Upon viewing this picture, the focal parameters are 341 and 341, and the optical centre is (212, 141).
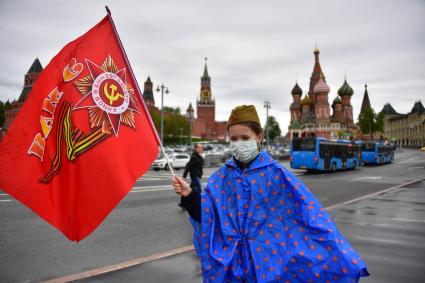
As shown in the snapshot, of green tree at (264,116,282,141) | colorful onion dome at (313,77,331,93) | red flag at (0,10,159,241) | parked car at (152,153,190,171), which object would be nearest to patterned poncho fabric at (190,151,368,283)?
red flag at (0,10,159,241)

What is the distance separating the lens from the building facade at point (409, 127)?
110 meters

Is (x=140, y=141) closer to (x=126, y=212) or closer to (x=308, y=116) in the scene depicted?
(x=126, y=212)

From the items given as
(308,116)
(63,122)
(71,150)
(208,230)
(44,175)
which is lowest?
(208,230)

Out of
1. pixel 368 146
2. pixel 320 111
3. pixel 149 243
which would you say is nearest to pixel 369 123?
pixel 320 111

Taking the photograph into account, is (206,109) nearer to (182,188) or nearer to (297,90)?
(297,90)

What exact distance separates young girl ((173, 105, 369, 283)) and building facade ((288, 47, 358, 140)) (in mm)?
107667

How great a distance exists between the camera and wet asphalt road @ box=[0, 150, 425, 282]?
4602 mm

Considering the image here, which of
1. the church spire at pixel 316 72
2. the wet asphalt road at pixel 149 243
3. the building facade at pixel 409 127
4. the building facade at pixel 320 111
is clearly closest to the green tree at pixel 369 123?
the building facade at pixel 320 111

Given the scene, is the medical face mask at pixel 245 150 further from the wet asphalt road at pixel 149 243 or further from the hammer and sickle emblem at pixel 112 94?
the wet asphalt road at pixel 149 243

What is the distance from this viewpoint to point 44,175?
9.14ft

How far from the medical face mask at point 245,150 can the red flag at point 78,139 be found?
0.94 meters

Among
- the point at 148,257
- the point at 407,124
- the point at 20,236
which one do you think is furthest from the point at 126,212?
the point at 407,124

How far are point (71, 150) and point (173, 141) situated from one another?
104757mm

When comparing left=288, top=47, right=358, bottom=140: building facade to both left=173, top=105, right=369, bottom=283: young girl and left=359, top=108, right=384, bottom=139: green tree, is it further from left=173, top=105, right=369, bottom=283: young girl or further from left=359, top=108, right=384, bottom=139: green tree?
left=173, top=105, right=369, bottom=283: young girl
